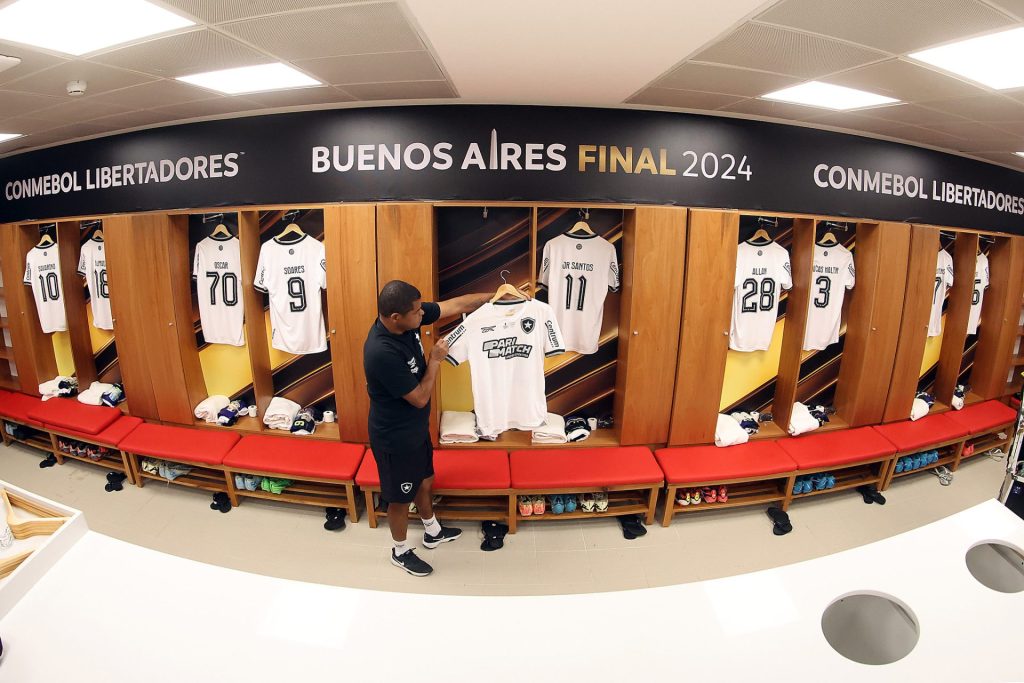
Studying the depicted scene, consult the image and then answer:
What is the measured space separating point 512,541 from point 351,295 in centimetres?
204

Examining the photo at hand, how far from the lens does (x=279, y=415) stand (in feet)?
10.4

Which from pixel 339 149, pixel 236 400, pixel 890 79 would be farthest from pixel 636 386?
pixel 236 400

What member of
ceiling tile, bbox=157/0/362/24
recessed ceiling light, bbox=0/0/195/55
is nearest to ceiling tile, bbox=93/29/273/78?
recessed ceiling light, bbox=0/0/195/55

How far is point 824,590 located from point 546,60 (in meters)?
2.49

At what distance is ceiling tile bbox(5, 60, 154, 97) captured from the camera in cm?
209

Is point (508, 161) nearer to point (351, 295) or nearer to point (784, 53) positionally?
point (351, 295)

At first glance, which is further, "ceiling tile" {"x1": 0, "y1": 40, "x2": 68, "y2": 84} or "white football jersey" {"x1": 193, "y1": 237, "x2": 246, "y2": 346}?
"white football jersey" {"x1": 193, "y1": 237, "x2": 246, "y2": 346}

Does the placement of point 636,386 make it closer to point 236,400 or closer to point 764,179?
point 764,179

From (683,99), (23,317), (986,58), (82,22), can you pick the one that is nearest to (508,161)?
(683,99)

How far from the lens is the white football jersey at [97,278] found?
3.46 metres

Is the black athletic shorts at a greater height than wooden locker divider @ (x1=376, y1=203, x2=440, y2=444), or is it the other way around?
wooden locker divider @ (x1=376, y1=203, x2=440, y2=444)

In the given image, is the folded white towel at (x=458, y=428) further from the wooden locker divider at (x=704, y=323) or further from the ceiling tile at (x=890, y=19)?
the ceiling tile at (x=890, y=19)

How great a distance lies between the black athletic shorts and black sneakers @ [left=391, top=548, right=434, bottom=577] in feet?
1.41

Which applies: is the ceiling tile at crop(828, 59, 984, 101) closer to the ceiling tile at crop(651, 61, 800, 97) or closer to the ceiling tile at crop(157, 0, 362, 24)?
the ceiling tile at crop(651, 61, 800, 97)
